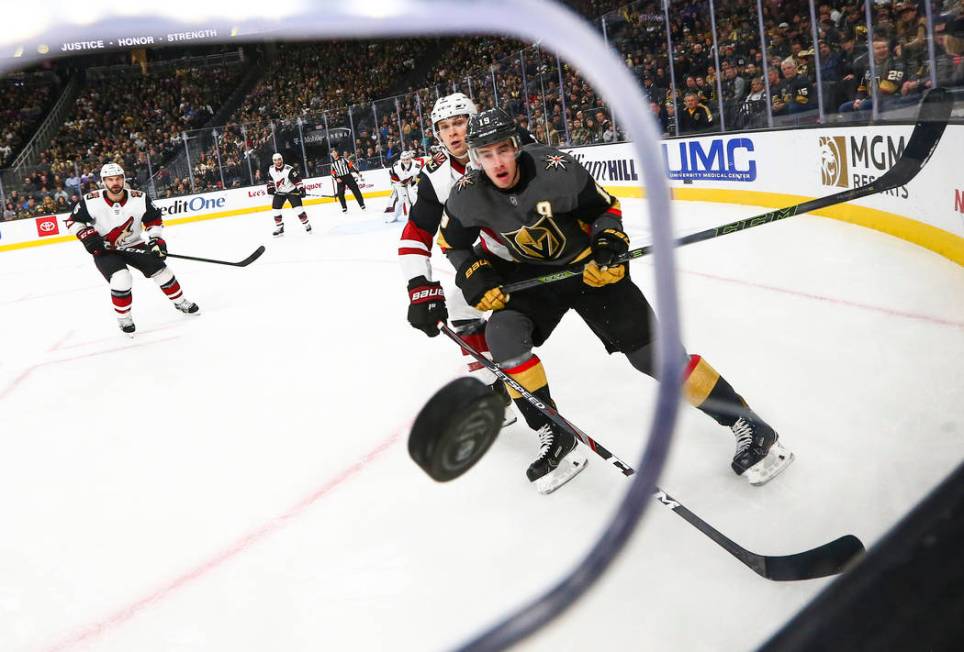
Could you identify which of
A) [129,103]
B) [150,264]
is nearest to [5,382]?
[150,264]

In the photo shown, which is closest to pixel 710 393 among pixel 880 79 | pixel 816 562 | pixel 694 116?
pixel 816 562

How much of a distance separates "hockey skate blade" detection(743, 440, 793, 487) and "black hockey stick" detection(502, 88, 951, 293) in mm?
640

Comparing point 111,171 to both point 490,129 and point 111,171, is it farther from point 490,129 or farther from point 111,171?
point 490,129

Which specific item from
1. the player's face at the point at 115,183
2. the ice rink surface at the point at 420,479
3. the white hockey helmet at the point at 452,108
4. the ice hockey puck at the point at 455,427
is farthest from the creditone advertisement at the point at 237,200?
the ice hockey puck at the point at 455,427

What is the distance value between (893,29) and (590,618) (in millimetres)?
4850

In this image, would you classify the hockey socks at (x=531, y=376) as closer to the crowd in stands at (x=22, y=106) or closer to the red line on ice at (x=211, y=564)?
the red line on ice at (x=211, y=564)

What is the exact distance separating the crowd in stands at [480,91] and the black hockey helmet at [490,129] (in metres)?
1.18

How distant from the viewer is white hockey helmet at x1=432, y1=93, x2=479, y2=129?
2689 millimetres

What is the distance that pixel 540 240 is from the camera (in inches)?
88.0

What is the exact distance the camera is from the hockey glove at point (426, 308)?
7.87ft

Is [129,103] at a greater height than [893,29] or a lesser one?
greater

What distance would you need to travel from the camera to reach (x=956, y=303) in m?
3.24

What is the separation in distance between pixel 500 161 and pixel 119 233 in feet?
13.9

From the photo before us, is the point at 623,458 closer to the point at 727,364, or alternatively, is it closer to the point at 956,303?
the point at 727,364
